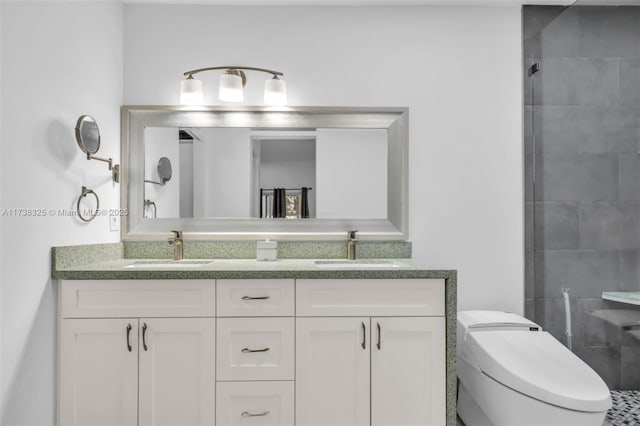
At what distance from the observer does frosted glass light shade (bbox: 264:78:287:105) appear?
2.10 meters

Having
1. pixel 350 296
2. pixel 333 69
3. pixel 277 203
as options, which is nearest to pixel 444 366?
pixel 350 296

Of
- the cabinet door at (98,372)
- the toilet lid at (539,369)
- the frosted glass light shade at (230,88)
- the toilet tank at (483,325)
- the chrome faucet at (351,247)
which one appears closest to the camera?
the toilet lid at (539,369)

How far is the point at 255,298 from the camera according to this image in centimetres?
168

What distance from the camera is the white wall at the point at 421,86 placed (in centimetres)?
224

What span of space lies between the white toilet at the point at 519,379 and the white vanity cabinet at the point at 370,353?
0.67 ft

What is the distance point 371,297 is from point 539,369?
2.31 ft

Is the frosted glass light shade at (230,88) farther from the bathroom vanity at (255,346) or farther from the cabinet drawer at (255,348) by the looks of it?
the cabinet drawer at (255,348)

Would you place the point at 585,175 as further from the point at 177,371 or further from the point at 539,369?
the point at 177,371

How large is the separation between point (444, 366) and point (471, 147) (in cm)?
121

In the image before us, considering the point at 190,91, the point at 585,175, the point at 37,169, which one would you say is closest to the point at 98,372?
the point at 37,169

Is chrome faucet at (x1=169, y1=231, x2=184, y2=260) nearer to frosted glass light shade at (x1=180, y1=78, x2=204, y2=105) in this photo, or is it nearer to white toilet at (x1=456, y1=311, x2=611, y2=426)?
frosted glass light shade at (x1=180, y1=78, x2=204, y2=105)

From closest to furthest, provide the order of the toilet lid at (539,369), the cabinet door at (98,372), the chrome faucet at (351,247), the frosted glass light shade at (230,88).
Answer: the toilet lid at (539,369), the cabinet door at (98,372), the frosted glass light shade at (230,88), the chrome faucet at (351,247)

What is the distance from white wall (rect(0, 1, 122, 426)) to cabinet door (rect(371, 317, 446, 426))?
135 centimetres

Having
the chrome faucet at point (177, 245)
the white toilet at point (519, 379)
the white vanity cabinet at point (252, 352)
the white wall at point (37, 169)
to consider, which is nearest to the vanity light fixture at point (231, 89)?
the white wall at point (37, 169)
